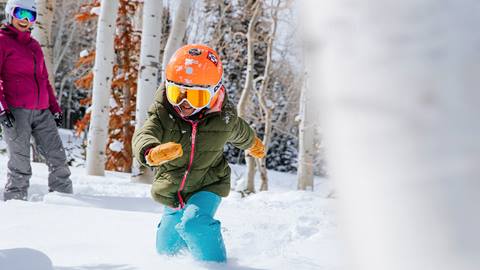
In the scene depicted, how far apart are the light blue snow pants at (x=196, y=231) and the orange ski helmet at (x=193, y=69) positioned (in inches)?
25.1

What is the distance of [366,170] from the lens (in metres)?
0.54

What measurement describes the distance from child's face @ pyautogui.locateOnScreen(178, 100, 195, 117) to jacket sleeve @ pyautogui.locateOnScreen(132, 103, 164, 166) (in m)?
0.15

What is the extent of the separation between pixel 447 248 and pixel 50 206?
3749 mm

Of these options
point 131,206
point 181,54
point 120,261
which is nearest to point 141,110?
point 131,206

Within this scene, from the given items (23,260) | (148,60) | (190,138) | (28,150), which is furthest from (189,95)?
(148,60)

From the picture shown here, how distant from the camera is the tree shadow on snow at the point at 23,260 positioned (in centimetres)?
216

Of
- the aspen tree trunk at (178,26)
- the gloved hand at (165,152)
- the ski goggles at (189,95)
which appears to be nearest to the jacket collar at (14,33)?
the ski goggles at (189,95)

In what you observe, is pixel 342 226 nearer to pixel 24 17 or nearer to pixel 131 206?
pixel 131 206

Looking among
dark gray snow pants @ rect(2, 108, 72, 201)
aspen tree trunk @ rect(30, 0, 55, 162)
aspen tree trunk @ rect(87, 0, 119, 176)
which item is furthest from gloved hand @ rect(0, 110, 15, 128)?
aspen tree trunk @ rect(30, 0, 55, 162)

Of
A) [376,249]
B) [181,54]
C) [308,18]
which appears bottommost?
[376,249]

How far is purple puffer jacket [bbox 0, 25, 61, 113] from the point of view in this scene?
4531mm

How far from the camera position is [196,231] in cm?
272

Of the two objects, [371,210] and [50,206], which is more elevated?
[371,210]

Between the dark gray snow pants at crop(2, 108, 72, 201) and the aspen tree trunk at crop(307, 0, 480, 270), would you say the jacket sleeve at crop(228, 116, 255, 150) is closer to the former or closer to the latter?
the dark gray snow pants at crop(2, 108, 72, 201)
